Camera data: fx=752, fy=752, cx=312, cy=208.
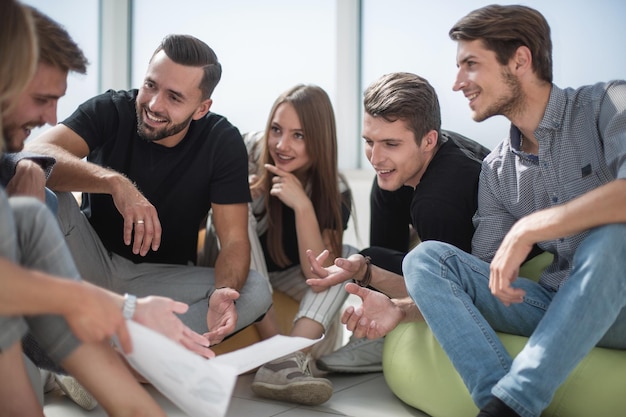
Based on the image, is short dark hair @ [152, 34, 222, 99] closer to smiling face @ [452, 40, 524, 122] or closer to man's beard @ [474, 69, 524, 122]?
smiling face @ [452, 40, 524, 122]

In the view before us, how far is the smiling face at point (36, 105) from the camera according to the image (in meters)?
1.42

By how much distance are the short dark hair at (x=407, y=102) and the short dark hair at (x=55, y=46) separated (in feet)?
3.39

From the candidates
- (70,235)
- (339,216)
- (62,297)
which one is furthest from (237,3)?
(62,297)

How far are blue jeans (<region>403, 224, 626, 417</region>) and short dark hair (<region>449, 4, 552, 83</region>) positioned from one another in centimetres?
56

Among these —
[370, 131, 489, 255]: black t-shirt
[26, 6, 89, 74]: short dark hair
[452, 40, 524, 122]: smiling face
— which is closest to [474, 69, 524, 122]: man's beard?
[452, 40, 524, 122]: smiling face

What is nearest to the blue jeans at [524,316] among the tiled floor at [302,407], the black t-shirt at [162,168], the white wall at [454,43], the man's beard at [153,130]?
the tiled floor at [302,407]

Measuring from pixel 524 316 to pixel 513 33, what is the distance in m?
0.74

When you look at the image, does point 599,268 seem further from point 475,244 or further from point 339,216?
point 339,216

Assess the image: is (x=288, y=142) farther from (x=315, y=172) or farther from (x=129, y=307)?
(x=129, y=307)

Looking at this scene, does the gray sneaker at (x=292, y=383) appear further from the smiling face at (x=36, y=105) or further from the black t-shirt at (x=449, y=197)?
the smiling face at (x=36, y=105)

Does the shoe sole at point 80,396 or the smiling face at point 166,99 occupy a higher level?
the smiling face at point 166,99

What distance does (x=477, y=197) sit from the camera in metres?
2.10

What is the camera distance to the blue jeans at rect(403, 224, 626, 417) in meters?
1.46

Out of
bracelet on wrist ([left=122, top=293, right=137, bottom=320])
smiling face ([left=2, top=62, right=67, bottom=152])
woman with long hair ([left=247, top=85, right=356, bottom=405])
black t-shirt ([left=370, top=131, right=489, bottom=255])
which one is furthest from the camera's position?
woman with long hair ([left=247, top=85, right=356, bottom=405])
